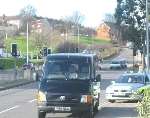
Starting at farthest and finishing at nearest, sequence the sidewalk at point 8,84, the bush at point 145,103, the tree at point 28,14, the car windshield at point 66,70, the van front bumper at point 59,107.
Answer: the tree at point 28,14 < the sidewalk at point 8,84 < the car windshield at point 66,70 < the van front bumper at point 59,107 < the bush at point 145,103

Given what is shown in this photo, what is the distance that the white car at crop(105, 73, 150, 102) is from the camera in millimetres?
27344

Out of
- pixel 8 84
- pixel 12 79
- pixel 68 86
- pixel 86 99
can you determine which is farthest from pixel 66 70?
pixel 12 79

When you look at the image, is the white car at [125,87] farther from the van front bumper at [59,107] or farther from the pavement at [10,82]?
the pavement at [10,82]

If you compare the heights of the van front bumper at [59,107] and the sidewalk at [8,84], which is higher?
the van front bumper at [59,107]

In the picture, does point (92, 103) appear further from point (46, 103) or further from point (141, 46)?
point (141, 46)

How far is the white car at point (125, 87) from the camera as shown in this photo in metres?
27.3

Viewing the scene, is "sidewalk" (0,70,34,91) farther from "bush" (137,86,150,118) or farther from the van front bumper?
"bush" (137,86,150,118)

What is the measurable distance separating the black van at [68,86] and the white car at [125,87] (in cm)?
665

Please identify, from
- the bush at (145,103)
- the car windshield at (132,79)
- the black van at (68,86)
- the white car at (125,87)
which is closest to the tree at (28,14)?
the car windshield at (132,79)

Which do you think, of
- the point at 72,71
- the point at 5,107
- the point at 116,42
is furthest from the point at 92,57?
the point at 116,42

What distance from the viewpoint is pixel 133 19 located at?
2569 inches

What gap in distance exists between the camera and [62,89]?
19172 mm

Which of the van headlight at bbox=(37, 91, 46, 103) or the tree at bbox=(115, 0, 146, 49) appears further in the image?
the tree at bbox=(115, 0, 146, 49)

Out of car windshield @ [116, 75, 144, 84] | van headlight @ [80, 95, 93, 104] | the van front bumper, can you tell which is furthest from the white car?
the van front bumper
